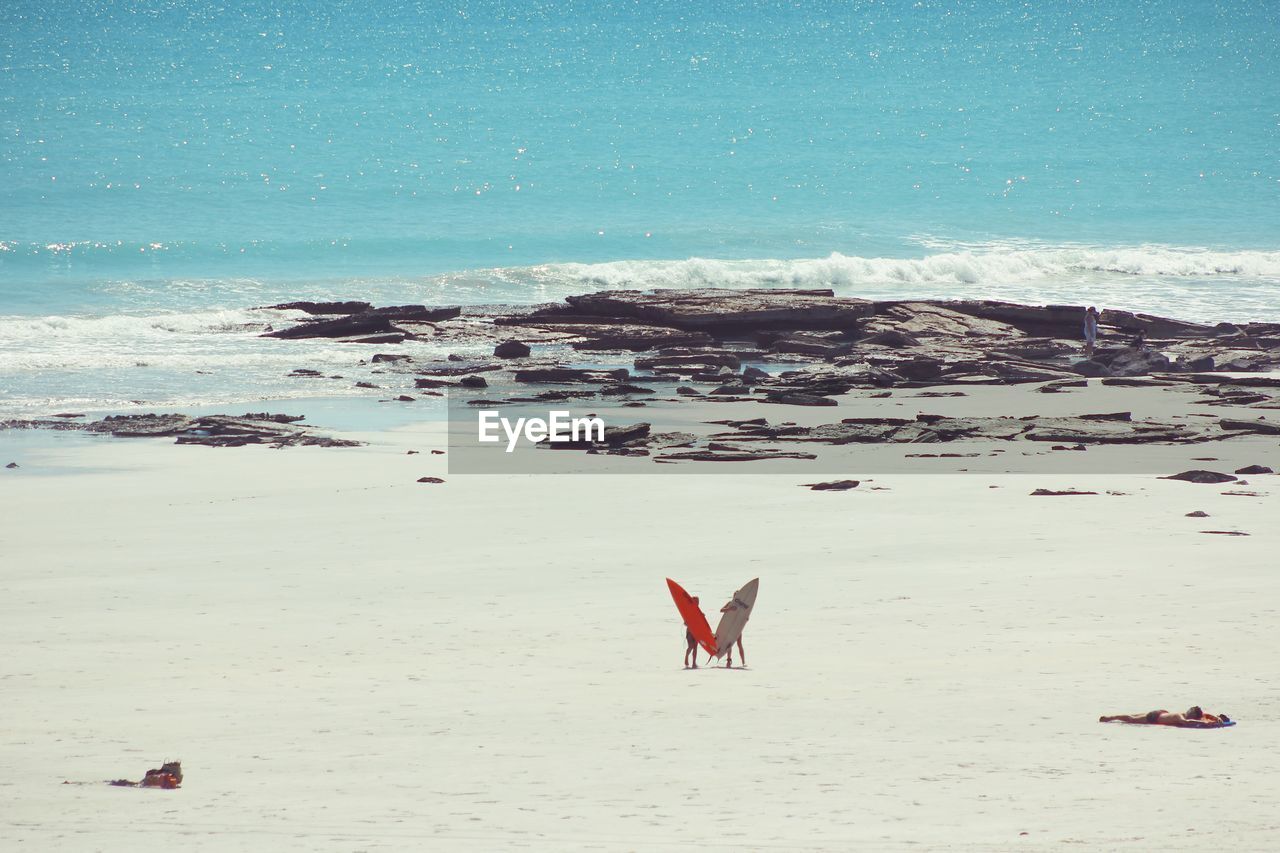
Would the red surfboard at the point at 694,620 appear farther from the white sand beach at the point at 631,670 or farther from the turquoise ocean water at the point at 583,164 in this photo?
the turquoise ocean water at the point at 583,164

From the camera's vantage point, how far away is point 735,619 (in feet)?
21.6

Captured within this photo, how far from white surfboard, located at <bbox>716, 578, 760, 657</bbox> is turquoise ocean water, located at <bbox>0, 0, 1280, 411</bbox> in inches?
529

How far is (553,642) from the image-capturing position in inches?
281

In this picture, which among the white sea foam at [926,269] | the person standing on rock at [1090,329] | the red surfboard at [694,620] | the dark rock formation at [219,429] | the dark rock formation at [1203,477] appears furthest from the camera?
the white sea foam at [926,269]

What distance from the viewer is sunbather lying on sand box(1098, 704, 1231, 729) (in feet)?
18.1

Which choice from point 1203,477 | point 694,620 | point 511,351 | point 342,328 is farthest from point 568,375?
point 694,620

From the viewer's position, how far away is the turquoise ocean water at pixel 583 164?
38.8 meters

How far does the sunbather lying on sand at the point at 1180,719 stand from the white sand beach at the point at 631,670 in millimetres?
75

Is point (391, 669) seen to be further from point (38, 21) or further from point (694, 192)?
point (38, 21)

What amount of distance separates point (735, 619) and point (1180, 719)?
189 cm

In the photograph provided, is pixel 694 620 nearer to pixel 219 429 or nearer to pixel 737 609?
pixel 737 609

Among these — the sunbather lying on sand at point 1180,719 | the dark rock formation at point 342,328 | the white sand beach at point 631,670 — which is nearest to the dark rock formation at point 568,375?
the dark rock formation at point 342,328

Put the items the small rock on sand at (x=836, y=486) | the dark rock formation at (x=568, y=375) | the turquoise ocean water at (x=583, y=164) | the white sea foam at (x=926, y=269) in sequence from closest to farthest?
the small rock on sand at (x=836, y=486), the dark rock formation at (x=568, y=375), the turquoise ocean water at (x=583, y=164), the white sea foam at (x=926, y=269)

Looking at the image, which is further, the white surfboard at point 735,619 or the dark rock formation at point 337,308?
the dark rock formation at point 337,308
